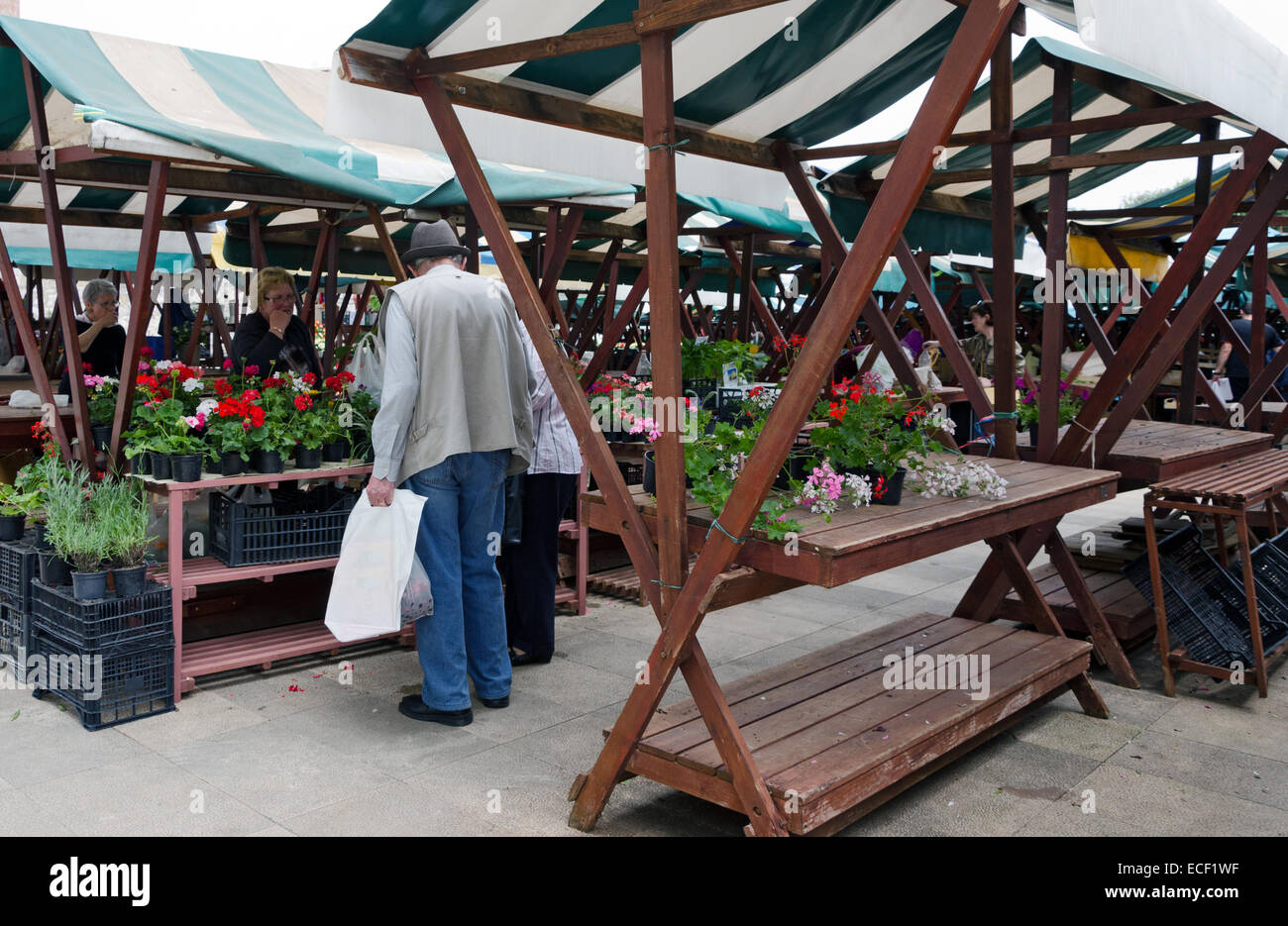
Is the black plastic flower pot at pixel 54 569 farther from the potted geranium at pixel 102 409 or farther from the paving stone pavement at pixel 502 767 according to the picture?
the potted geranium at pixel 102 409

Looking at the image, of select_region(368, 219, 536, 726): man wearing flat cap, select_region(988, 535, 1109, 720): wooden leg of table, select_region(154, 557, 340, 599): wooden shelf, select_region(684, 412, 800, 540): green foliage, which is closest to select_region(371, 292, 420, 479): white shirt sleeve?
select_region(368, 219, 536, 726): man wearing flat cap

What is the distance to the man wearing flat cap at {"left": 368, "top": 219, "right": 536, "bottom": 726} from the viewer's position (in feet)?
13.7

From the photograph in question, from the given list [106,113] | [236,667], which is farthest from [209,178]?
[236,667]

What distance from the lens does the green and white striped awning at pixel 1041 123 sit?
5.25 m

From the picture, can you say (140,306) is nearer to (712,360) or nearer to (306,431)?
(306,431)

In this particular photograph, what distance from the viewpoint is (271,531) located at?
4.80 m

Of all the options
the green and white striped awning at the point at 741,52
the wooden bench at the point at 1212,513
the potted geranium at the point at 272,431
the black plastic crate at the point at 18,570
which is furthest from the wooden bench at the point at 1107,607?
the black plastic crate at the point at 18,570

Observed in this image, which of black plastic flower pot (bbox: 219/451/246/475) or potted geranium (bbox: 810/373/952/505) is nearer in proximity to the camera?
potted geranium (bbox: 810/373/952/505)

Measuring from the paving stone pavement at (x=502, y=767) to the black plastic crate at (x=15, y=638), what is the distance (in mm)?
172

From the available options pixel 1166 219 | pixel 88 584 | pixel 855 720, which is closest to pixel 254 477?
pixel 88 584

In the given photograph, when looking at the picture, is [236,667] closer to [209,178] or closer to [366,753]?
[366,753]

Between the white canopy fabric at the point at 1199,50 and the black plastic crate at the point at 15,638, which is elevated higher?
the white canopy fabric at the point at 1199,50

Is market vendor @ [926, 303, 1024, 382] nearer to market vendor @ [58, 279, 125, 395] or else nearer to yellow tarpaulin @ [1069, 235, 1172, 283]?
yellow tarpaulin @ [1069, 235, 1172, 283]

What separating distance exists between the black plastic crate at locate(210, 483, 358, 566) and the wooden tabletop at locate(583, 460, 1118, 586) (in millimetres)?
1816
